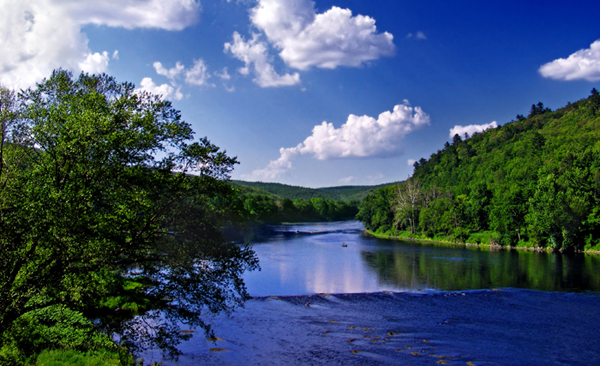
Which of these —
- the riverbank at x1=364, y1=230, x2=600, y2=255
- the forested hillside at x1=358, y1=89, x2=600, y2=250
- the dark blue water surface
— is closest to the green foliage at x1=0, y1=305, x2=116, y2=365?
the dark blue water surface

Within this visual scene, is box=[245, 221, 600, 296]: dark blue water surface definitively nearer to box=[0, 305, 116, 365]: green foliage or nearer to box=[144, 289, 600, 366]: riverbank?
box=[144, 289, 600, 366]: riverbank

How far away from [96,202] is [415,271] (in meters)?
42.9

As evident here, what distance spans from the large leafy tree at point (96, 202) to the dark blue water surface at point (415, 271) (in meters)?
23.2

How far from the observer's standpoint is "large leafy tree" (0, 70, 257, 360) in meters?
11.8

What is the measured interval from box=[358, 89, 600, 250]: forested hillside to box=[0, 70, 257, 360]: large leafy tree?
6438 centimetres

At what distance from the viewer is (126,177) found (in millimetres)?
14273

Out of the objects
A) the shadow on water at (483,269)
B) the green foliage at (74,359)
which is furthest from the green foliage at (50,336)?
the shadow on water at (483,269)

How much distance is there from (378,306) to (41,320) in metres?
23.9

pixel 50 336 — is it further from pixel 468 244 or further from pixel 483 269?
pixel 468 244

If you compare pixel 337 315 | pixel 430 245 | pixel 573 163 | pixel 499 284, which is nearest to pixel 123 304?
pixel 337 315

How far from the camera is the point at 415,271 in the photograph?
1961 inches

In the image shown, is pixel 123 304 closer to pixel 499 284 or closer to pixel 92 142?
pixel 92 142

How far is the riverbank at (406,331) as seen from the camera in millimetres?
22031

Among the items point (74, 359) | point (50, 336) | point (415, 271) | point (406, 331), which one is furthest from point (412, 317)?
point (50, 336)
